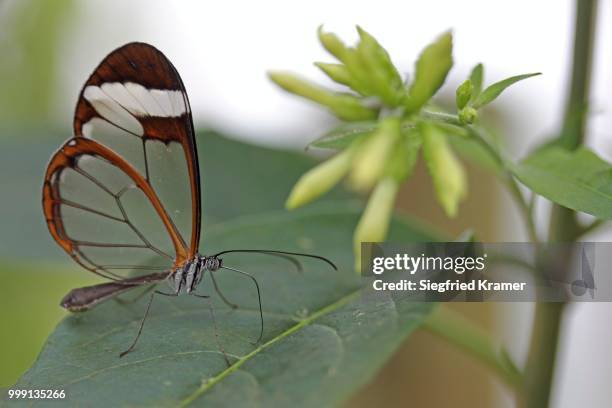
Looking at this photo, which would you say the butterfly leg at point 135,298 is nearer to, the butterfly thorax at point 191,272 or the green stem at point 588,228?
the butterfly thorax at point 191,272

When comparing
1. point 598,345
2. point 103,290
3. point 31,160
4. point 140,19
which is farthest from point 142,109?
point 598,345

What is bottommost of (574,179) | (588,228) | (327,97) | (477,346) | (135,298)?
(477,346)

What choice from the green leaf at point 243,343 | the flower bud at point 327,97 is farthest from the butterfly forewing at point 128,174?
the flower bud at point 327,97

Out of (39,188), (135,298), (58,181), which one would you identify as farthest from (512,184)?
(39,188)

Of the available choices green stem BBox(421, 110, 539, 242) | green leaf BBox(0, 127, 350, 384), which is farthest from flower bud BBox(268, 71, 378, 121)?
green leaf BBox(0, 127, 350, 384)

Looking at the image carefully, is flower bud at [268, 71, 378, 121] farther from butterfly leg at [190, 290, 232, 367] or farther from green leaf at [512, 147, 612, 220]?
→ butterfly leg at [190, 290, 232, 367]

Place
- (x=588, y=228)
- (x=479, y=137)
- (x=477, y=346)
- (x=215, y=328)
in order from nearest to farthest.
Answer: (x=479, y=137)
(x=215, y=328)
(x=588, y=228)
(x=477, y=346)

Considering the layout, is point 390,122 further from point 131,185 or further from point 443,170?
point 131,185
